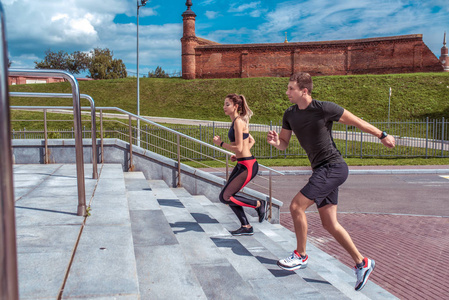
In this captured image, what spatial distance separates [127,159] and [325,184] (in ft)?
16.4

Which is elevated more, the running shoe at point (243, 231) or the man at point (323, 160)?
the man at point (323, 160)

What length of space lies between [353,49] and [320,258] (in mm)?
37462

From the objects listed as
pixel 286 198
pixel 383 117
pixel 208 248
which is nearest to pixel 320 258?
pixel 208 248

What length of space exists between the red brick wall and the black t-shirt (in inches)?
1477

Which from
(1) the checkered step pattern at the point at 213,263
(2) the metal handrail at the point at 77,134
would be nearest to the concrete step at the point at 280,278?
(1) the checkered step pattern at the point at 213,263

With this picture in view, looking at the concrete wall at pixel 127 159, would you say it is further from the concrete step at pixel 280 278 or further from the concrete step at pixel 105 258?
the concrete step at pixel 105 258

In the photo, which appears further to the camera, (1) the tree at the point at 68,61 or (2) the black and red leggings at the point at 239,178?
(1) the tree at the point at 68,61

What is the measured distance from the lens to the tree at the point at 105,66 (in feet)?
219

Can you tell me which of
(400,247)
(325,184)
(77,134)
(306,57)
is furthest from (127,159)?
(306,57)

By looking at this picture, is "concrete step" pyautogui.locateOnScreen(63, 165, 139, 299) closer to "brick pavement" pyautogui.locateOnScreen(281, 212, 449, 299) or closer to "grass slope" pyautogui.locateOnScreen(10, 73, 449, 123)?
"brick pavement" pyautogui.locateOnScreen(281, 212, 449, 299)

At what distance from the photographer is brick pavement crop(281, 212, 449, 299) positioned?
442 cm

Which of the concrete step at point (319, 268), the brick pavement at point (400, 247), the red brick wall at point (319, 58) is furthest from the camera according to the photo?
the red brick wall at point (319, 58)

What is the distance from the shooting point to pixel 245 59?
40719 millimetres

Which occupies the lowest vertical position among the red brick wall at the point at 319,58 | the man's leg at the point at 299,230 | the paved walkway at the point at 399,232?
the paved walkway at the point at 399,232
